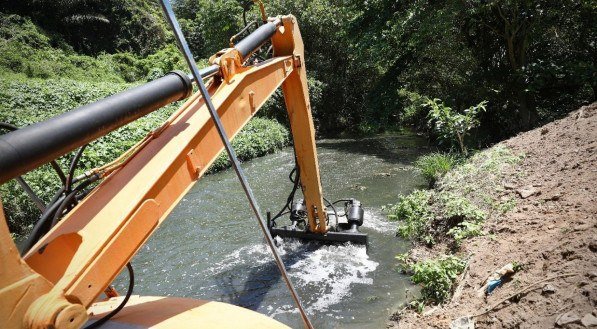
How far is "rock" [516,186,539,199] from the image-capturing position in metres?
5.11

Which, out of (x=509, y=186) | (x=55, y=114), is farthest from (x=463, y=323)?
(x=55, y=114)

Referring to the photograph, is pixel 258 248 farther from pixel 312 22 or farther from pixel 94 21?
pixel 94 21

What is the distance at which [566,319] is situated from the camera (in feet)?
8.85

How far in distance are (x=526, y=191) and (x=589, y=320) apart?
9.76ft

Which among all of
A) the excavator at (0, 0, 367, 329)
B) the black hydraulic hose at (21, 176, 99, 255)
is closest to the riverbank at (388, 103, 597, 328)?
the excavator at (0, 0, 367, 329)

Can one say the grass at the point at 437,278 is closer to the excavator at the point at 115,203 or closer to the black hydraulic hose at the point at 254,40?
the excavator at the point at 115,203

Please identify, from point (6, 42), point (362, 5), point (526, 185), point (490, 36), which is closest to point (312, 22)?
point (362, 5)

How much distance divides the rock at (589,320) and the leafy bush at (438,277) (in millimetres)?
1647

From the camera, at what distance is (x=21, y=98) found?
14789 millimetres

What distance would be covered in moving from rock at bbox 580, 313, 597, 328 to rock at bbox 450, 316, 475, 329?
0.87m

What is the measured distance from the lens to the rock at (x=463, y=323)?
3307 mm

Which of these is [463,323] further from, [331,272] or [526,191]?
[526,191]

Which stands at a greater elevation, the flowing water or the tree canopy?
the tree canopy

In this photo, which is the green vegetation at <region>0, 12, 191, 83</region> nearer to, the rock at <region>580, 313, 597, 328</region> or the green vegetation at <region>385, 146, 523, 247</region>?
the green vegetation at <region>385, 146, 523, 247</region>
